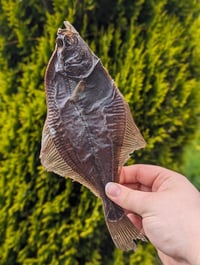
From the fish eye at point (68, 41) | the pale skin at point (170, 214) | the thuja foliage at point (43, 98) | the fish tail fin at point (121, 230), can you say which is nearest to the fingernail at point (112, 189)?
the pale skin at point (170, 214)

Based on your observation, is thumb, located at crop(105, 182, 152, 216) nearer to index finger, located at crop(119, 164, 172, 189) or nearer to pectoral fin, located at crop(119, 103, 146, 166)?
pectoral fin, located at crop(119, 103, 146, 166)

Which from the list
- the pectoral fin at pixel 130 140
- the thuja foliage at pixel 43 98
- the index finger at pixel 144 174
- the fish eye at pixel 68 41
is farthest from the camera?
the thuja foliage at pixel 43 98

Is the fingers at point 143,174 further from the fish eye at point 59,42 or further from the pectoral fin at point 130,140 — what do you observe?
the fish eye at point 59,42

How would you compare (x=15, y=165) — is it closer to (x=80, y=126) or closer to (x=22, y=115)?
(x=22, y=115)

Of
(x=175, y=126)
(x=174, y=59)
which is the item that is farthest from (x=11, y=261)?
(x=174, y=59)

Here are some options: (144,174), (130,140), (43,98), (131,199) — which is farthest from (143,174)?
(43,98)

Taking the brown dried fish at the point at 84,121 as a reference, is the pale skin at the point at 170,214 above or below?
below
